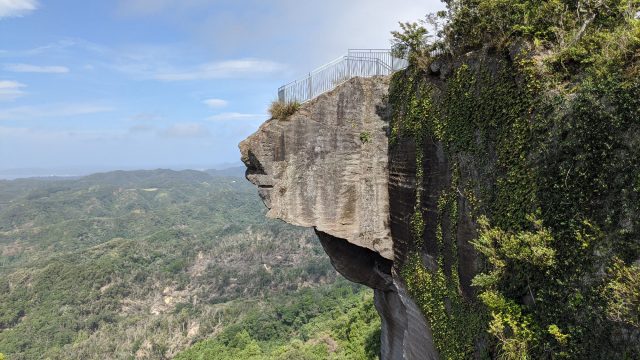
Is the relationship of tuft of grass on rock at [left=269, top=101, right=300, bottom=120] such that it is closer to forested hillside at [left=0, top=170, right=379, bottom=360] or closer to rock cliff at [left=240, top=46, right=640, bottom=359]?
rock cliff at [left=240, top=46, right=640, bottom=359]

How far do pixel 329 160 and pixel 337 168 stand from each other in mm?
366

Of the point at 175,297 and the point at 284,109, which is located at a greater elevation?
the point at 284,109

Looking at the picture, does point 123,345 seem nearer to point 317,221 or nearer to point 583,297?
point 317,221

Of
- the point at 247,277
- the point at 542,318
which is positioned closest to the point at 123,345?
the point at 247,277

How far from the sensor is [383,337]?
694 inches

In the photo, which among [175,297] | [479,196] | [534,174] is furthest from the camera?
[175,297]

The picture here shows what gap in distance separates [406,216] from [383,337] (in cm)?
786

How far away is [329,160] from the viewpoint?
13.0 meters

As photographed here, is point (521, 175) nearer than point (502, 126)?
Yes

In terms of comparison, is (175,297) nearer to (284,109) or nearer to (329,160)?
(329,160)

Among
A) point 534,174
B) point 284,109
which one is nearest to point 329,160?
point 284,109

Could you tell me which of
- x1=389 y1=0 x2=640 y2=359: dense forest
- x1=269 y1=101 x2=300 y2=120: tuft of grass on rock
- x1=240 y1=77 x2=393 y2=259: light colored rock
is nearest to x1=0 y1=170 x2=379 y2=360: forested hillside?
x1=240 y1=77 x2=393 y2=259: light colored rock

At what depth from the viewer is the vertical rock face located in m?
12.7

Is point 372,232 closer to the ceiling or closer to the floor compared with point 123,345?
closer to the ceiling
